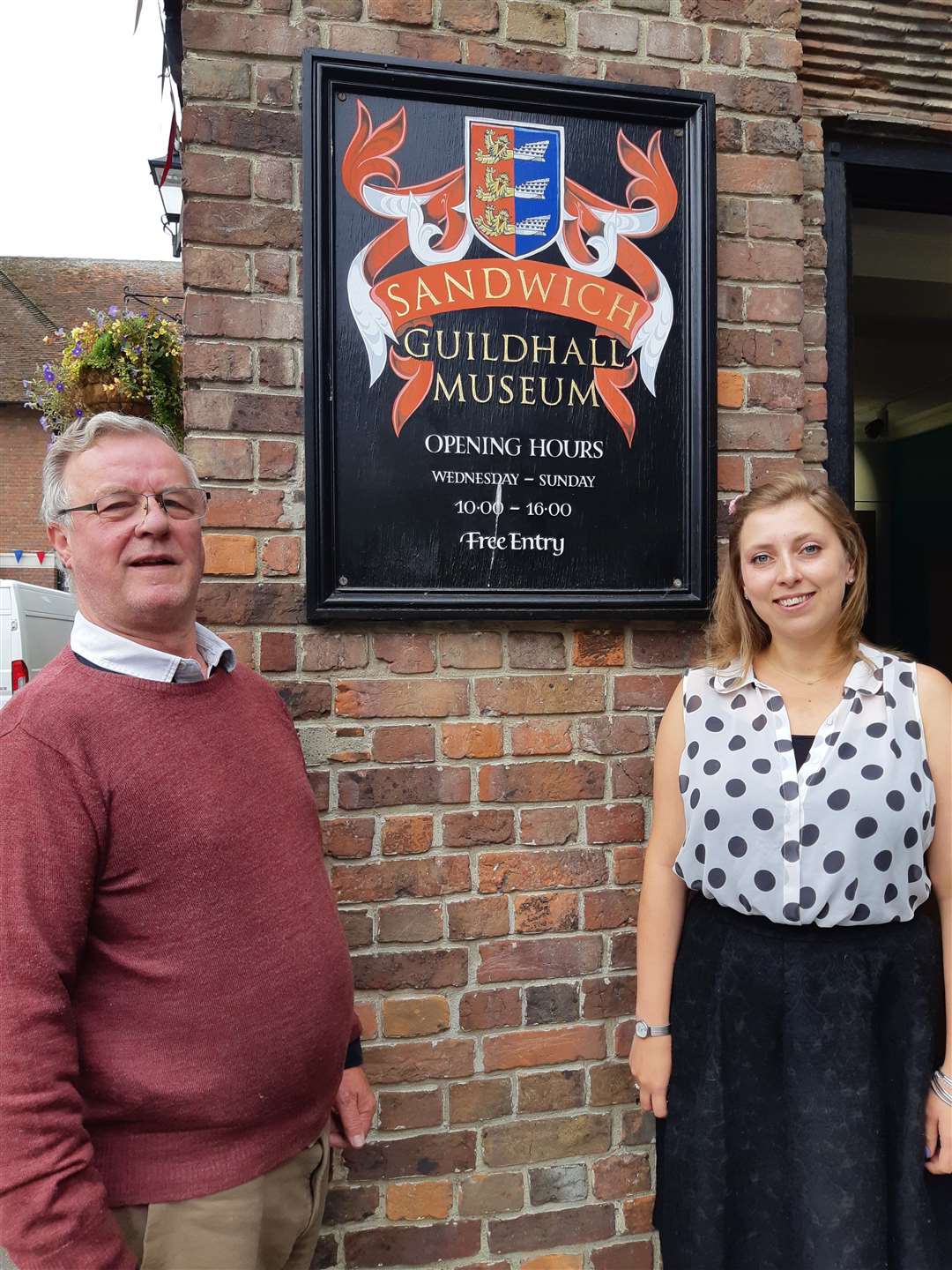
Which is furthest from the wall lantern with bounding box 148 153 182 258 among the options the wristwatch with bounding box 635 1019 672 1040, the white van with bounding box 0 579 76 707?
the white van with bounding box 0 579 76 707

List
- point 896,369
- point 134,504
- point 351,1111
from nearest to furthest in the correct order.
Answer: point 134,504, point 351,1111, point 896,369

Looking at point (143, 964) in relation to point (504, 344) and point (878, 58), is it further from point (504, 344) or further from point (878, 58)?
point (878, 58)

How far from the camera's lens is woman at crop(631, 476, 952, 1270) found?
159 cm

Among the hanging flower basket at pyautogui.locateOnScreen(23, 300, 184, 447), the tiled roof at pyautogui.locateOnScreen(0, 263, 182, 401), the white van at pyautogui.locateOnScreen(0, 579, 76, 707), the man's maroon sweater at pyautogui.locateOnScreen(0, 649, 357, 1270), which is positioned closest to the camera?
the man's maroon sweater at pyautogui.locateOnScreen(0, 649, 357, 1270)

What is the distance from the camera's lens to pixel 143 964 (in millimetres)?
1291

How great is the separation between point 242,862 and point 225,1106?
34cm

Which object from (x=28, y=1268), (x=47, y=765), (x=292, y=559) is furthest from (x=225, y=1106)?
(x=292, y=559)

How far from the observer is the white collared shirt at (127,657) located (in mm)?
1387

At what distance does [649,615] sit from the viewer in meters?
2.02

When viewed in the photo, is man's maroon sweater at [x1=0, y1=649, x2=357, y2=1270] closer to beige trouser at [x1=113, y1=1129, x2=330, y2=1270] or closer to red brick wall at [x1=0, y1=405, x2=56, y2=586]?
beige trouser at [x1=113, y1=1129, x2=330, y2=1270]

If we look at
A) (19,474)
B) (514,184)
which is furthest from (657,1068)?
(19,474)

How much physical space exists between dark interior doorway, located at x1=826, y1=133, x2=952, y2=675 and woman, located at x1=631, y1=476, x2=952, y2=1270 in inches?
27.2

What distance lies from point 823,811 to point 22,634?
7286 millimetres

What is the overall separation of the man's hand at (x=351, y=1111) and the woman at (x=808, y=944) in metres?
0.56
